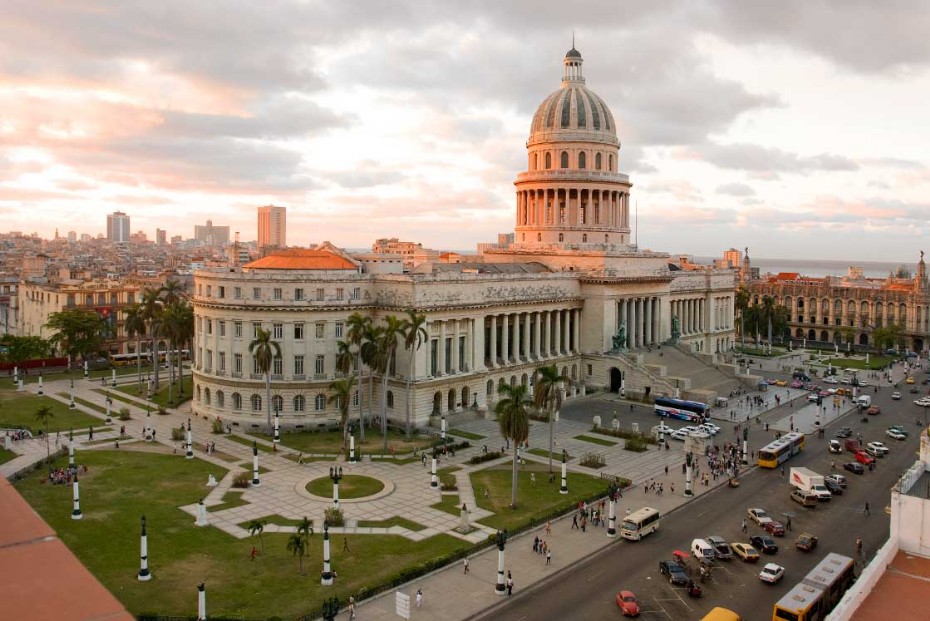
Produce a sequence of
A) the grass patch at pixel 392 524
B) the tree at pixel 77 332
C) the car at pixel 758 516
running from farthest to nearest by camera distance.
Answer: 1. the tree at pixel 77 332
2. the car at pixel 758 516
3. the grass patch at pixel 392 524

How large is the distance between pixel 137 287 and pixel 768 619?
124693 millimetres

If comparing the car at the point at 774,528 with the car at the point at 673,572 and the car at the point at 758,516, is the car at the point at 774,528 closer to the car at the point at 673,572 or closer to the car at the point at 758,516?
the car at the point at 758,516

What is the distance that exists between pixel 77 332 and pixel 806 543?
10414cm

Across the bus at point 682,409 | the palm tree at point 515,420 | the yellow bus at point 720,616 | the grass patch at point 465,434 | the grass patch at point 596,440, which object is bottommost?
the grass patch at point 596,440

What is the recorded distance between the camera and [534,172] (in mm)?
124312

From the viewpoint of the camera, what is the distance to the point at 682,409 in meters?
90.4

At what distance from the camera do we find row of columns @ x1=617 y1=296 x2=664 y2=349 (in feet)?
363

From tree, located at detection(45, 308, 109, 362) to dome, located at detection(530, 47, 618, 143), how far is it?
7539 centimetres

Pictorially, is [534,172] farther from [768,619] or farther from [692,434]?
[768,619]

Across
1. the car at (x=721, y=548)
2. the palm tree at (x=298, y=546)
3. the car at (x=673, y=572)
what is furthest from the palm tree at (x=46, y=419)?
the car at (x=721, y=548)

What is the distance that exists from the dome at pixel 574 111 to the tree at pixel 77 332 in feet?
247

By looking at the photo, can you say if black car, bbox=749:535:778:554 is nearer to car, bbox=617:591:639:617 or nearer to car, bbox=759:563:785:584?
car, bbox=759:563:785:584

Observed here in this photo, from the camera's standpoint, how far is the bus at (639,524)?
50719mm

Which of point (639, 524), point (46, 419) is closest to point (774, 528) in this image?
point (639, 524)
